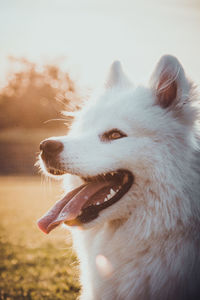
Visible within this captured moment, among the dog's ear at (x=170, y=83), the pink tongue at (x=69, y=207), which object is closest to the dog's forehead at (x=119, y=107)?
the dog's ear at (x=170, y=83)

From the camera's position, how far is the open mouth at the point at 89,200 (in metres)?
2.48

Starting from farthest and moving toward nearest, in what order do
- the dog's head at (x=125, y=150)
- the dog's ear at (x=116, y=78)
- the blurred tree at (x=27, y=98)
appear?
1. the blurred tree at (x=27, y=98)
2. the dog's ear at (x=116, y=78)
3. the dog's head at (x=125, y=150)

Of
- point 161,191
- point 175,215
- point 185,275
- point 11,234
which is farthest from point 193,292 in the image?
point 11,234

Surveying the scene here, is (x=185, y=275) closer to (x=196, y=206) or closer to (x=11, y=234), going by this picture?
(x=196, y=206)

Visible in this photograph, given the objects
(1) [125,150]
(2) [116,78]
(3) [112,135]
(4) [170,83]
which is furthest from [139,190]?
(2) [116,78]

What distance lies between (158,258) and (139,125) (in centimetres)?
112

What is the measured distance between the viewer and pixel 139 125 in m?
2.49

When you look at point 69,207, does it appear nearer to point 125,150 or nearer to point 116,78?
point 125,150

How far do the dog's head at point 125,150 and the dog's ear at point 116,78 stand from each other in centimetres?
47

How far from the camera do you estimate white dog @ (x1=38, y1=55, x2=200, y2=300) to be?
7.50ft

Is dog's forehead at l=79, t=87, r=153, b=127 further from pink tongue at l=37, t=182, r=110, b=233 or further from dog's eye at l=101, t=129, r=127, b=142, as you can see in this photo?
pink tongue at l=37, t=182, r=110, b=233

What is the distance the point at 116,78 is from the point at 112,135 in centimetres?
87

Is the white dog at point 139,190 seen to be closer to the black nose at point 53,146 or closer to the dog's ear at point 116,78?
the black nose at point 53,146

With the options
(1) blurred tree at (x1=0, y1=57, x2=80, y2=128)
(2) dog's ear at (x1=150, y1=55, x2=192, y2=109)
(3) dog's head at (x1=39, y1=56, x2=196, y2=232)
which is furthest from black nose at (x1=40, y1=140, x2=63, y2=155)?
→ (1) blurred tree at (x1=0, y1=57, x2=80, y2=128)
